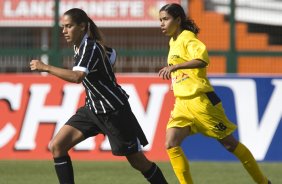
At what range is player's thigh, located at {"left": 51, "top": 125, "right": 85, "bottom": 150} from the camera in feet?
27.9

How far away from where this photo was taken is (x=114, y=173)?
11.8m

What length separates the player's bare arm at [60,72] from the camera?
26.1 ft

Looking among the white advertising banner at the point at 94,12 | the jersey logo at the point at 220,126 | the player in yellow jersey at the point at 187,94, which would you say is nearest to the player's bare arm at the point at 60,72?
the player in yellow jersey at the point at 187,94

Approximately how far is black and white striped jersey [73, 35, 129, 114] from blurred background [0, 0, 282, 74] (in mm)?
6391

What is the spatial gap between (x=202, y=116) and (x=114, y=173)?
2.72m

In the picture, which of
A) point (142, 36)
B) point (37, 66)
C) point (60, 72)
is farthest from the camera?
point (142, 36)

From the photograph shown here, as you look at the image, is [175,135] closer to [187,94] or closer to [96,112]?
[187,94]

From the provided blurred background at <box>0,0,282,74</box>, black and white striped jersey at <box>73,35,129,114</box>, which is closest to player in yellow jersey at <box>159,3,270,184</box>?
black and white striped jersey at <box>73,35,129,114</box>

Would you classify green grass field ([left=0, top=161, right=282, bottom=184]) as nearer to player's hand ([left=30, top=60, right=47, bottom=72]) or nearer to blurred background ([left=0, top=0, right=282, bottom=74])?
blurred background ([left=0, top=0, right=282, bottom=74])

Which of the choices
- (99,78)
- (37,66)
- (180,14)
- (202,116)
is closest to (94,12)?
(180,14)

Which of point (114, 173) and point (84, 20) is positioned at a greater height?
point (84, 20)

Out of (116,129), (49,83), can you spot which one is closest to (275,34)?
(49,83)

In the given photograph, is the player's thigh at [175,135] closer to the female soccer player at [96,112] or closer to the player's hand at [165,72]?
the female soccer player at [96,112]

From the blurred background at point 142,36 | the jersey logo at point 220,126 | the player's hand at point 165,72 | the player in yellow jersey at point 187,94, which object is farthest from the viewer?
the blurred background at point 142,36
